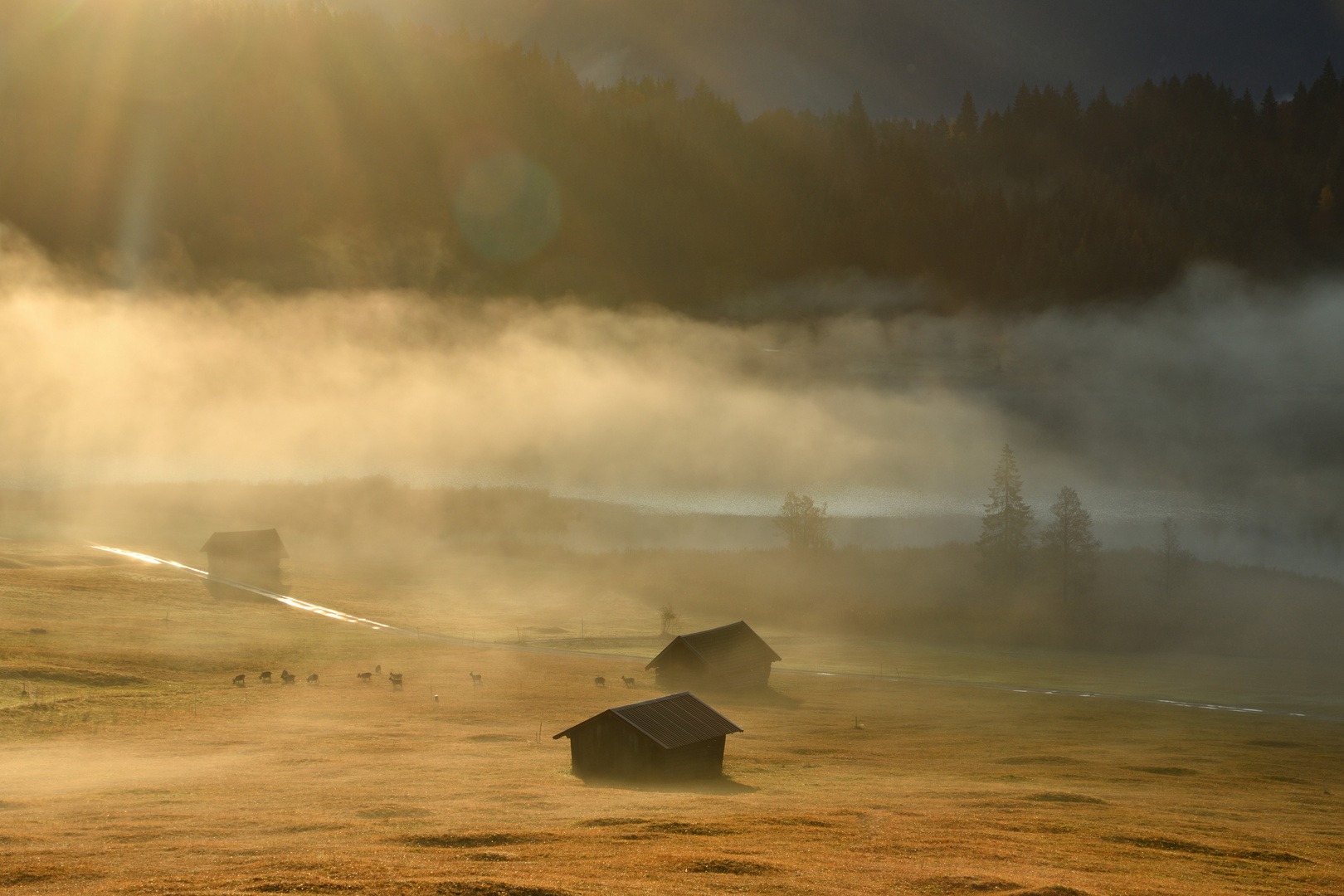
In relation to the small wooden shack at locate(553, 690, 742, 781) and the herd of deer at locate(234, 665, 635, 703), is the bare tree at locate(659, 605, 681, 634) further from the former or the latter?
the small wooden shack at locate(553, 690, 742, 781)

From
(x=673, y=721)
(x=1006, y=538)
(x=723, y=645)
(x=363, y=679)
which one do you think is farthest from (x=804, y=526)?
(x=673, y=721)

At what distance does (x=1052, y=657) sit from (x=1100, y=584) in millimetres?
47295

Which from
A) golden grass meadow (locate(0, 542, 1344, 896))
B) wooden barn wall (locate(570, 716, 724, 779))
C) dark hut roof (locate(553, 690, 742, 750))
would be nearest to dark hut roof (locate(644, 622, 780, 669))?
golden grass meadow (locate(0, 542, 1344, 896))

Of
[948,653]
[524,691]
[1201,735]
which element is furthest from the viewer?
[948,653]

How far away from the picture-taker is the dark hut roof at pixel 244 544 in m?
137

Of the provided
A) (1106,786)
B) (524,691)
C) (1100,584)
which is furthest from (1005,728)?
(1100,584)

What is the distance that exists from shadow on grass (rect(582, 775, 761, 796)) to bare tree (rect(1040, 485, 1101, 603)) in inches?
4455

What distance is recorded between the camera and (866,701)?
76.9 meters

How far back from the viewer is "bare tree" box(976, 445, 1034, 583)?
155 m

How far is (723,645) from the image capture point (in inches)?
3319

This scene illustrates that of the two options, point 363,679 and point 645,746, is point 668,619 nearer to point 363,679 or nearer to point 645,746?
point 363,679

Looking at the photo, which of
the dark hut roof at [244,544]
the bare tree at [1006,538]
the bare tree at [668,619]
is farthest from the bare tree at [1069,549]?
the dark hut roof at [244,544]

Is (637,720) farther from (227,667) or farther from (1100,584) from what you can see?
(1100,584)

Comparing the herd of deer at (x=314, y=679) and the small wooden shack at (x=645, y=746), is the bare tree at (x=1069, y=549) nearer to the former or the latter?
the herd of deer at (x=314, y=679)
